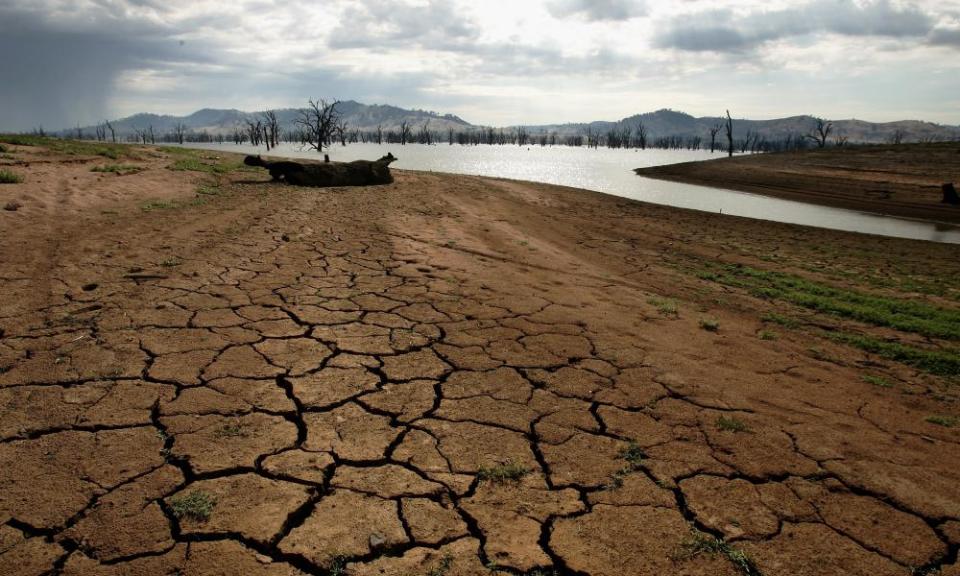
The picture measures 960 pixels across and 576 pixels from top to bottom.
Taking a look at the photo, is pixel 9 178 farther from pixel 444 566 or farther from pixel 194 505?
pixel 444 566

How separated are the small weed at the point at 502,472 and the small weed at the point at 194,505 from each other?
131cm

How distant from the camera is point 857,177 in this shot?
2525cm

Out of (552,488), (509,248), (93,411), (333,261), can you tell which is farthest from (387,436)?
(509,248)

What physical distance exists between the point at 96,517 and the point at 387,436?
1.39 m

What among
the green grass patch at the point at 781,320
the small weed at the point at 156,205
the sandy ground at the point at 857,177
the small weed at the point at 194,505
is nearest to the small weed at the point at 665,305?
the green grass patch at the point at 781,320

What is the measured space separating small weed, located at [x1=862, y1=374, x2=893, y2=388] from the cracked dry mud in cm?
11

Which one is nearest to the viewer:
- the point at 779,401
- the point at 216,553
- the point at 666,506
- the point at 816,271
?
the point at 216,553

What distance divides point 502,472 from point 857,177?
101 ft

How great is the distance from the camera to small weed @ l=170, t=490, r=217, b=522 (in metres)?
2.21

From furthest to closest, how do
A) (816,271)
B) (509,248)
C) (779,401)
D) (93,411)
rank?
(816,271) < (509,248) < (779,401) < (93,411)

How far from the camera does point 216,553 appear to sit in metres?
2.04

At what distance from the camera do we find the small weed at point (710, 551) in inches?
84.0

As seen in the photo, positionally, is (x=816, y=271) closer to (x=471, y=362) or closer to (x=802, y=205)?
(x=471, y=362)

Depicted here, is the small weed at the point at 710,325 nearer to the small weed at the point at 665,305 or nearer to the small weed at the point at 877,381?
the small weed at the point at 665,305
